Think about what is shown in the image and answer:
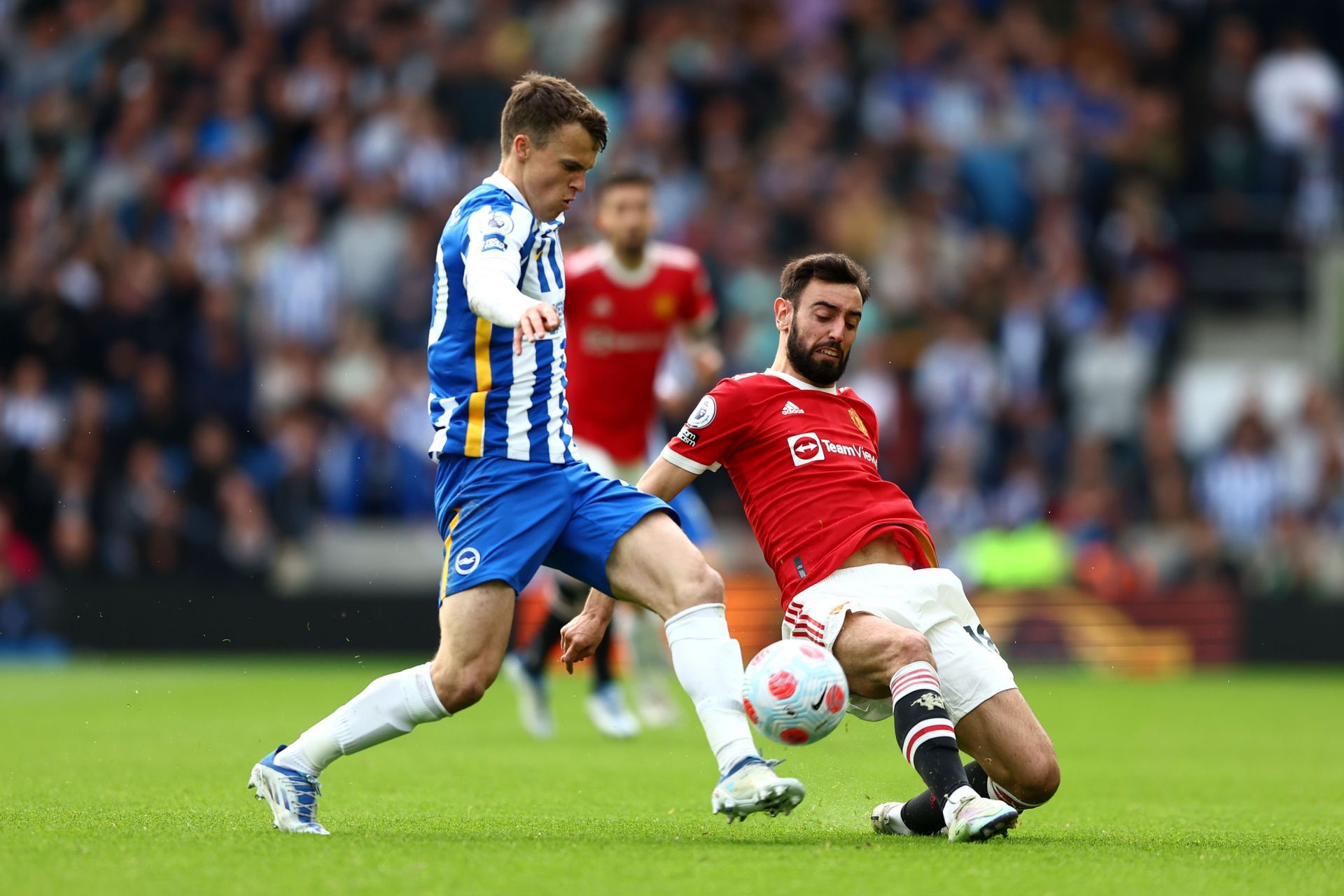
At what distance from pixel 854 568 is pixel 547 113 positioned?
1800mm

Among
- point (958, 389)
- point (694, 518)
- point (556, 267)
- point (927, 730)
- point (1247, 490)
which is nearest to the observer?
point (927, 730)

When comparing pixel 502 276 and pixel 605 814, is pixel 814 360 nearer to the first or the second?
pixel 502 276

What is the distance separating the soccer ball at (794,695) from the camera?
536 cm

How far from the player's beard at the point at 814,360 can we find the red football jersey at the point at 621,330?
12.6 ft

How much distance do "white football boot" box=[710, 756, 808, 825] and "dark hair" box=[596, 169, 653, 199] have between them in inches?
195

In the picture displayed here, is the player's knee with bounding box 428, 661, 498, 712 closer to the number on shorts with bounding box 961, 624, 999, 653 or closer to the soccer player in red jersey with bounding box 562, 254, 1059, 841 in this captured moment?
the soccer player in red jersey with bounding box 562, 254, 1059, 841

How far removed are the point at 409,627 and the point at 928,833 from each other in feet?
35.2

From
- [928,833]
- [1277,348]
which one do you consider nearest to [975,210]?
[1277,348]

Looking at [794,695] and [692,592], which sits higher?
[692,592]

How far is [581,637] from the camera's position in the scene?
19.0 feet

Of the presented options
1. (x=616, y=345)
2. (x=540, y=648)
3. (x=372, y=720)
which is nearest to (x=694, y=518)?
(x=616, y=345)

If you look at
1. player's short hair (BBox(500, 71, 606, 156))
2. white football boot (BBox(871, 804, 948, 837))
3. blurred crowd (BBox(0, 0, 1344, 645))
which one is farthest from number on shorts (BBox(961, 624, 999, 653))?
blurred crowd (BBox(0, 0, 1344, 645))

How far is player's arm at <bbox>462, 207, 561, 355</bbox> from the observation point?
5.05 meters

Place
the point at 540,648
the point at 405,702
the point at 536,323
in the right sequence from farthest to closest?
the point at 540,648 < the point at 405,702 < the point at 536,323
